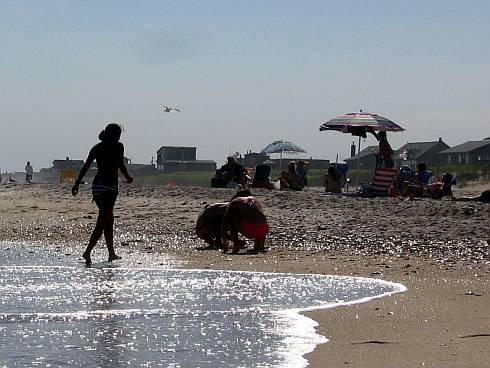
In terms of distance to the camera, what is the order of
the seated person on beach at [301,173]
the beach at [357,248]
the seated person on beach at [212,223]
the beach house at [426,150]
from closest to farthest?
the beach at [357,248], the seated person on beach at [212,223], the seated person on beach at [301,173], the beach house at [426,150]

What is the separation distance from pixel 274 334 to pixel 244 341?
310 millimetres

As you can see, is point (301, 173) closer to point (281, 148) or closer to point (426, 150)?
point (281, 148)

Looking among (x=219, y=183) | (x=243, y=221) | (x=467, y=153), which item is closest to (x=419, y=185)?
(x=219, y=183)

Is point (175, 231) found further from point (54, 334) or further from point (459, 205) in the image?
point (54, 334)

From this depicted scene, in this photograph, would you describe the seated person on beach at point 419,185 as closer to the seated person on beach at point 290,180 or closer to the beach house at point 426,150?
the seated person on beach at point 290,180

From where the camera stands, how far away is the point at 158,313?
773cm

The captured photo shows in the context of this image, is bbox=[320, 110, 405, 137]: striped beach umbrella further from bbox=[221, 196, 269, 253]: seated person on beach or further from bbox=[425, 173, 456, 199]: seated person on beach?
bbox=[221, 196, 269, 253]: seated person on beach

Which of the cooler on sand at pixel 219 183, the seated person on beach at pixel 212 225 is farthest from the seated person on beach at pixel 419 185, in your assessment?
the seated person on beach at pixel 212 225

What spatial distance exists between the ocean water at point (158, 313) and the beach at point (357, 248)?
361 millimetres

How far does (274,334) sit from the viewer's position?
22.1ft

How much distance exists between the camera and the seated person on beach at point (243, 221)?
1273cm

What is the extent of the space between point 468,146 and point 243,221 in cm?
6944

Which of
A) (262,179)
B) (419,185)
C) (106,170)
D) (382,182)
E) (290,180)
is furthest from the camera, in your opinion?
(262,179)

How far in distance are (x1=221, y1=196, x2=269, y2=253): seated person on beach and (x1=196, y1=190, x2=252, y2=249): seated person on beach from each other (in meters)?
0.36
